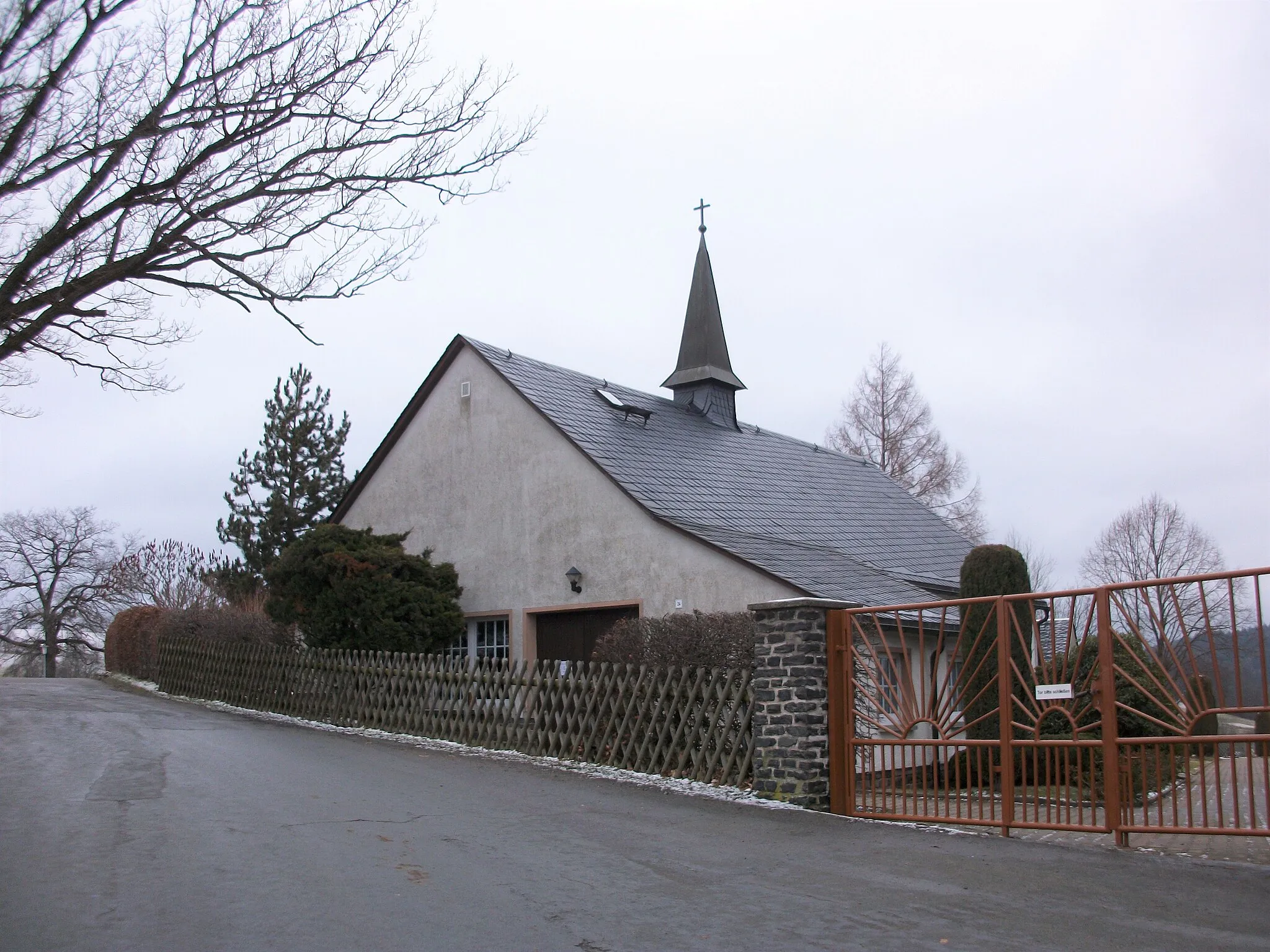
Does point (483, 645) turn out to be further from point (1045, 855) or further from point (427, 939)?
point (427, 939)

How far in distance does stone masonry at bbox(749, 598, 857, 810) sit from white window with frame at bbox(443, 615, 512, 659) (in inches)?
312

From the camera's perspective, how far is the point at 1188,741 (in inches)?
308

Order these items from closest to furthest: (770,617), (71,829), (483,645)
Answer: (71,829)
(770,617)
(483,645)

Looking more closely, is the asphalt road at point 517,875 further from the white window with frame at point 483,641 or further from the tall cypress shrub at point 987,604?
the white window with frame at point 483,641

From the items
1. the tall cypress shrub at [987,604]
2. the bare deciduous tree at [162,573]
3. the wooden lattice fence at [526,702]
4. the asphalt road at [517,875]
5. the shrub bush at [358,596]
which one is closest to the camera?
the asphalt road at [517,875]

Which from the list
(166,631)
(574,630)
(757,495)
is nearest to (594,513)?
(574,630)

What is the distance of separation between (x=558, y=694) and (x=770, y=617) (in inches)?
134

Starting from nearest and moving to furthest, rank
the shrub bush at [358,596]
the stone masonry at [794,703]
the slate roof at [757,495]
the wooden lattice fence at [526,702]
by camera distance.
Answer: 1. the stone masonry at [794,703]
2. the wooden lattice fence at [526,702]
3. the slate roof at [757,495]
4. the shrub bush at [358,596]

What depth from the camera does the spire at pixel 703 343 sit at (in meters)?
23.6

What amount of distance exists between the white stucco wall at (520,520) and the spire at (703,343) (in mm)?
5998

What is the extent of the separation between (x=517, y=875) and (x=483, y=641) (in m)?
11.5

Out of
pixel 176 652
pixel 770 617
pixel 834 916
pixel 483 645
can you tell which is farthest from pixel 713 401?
pixel 834 916

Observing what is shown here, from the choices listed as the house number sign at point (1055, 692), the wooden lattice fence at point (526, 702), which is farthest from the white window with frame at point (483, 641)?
the house number sign at point (1055, 692)

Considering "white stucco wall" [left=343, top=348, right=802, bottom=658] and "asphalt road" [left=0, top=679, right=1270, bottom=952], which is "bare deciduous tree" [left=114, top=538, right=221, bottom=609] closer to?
"white stucco wall" [left=343, top=348, right=802, bottom=658]
